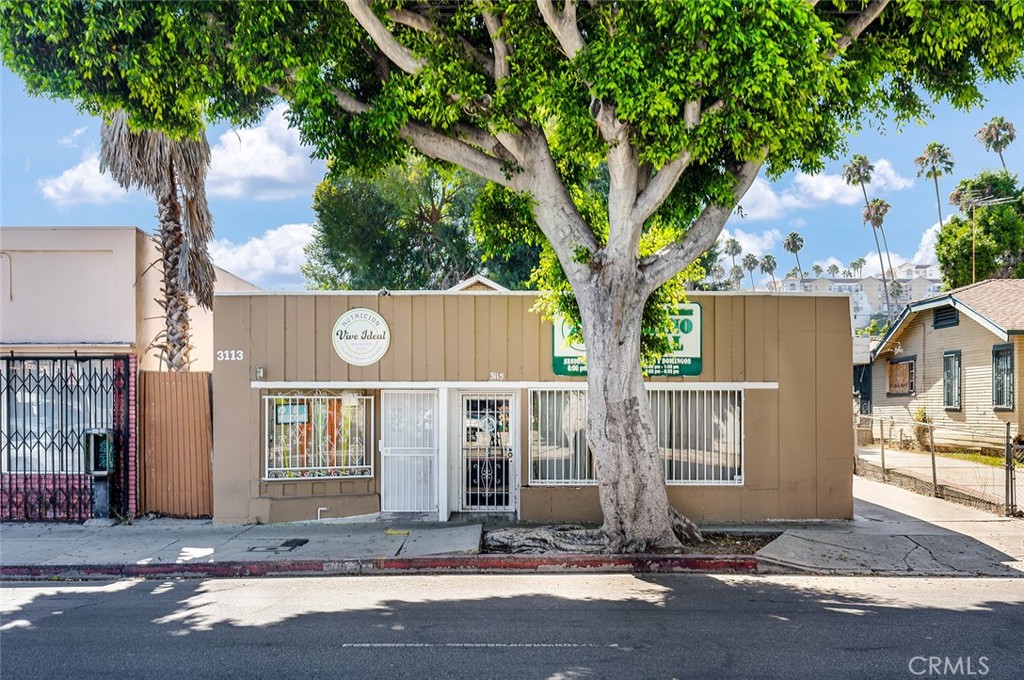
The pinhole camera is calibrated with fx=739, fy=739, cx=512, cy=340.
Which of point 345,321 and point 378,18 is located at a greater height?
point 378,18

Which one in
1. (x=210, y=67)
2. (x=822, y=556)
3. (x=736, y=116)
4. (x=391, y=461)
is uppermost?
(x=210, y=67)

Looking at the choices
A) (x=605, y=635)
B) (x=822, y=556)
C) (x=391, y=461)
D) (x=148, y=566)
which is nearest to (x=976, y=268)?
(x=822, y=556)

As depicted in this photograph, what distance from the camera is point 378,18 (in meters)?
10.1

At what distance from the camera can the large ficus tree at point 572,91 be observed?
30.2 ft

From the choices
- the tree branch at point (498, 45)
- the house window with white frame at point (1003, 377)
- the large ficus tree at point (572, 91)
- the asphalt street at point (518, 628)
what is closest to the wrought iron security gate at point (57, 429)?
the asphalt street at point (518, 628)

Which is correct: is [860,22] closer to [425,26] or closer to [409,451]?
[425,26]

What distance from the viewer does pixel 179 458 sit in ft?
42.3

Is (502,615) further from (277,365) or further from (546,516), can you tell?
A: (277,365)

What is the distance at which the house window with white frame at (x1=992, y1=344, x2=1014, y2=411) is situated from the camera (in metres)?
18.2

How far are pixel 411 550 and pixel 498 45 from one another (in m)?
7.19

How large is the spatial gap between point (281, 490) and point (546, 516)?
179 inches

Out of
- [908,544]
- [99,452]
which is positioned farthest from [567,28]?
[99,452]

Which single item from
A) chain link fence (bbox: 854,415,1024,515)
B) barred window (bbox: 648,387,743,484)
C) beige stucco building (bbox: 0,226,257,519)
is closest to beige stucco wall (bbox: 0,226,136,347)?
beige stucco building (bbox: 0,226,257,519)

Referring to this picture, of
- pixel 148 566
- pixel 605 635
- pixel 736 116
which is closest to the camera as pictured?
pixel 605 635
